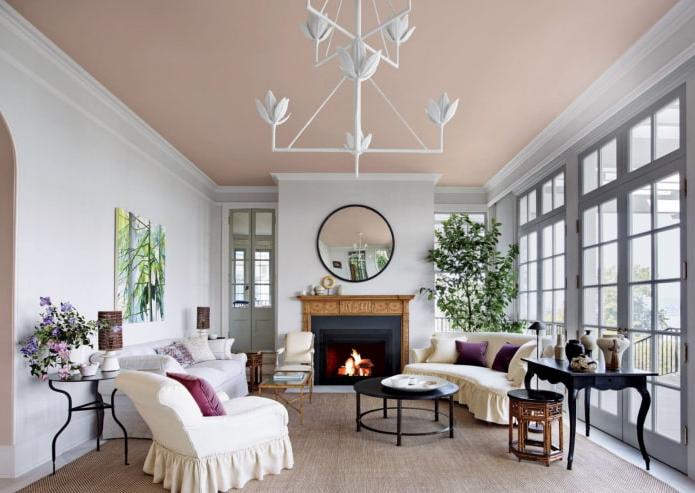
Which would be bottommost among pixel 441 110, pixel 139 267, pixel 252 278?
pixel 252 278

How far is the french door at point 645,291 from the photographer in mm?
3941

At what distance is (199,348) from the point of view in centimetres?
662

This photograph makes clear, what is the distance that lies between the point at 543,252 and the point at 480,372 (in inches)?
66.1

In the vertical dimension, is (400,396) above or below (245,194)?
below

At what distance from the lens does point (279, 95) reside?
505cm

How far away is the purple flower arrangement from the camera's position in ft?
12.9

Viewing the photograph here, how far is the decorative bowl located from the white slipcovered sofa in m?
1.76

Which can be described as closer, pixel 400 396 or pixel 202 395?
pixel 202 395

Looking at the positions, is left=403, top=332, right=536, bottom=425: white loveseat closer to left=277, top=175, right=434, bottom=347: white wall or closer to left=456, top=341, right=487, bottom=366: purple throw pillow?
left=456, top=341, right=487, bottom=366: purple throw pillow

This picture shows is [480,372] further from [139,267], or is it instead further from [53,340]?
[53,340]

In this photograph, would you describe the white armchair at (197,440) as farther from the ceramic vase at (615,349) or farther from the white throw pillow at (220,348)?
the white throw pillow at (220,348)

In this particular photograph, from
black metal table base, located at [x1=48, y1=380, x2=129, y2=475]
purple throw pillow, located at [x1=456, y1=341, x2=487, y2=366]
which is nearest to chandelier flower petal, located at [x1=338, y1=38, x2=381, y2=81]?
black metal table base, located at [x1=48, y1=380, x2=129, y2=475]

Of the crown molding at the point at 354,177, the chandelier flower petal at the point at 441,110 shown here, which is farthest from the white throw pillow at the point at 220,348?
the chandelier flower petal at the point at 441,110

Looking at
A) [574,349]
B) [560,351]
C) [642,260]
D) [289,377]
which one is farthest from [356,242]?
[642,260]
